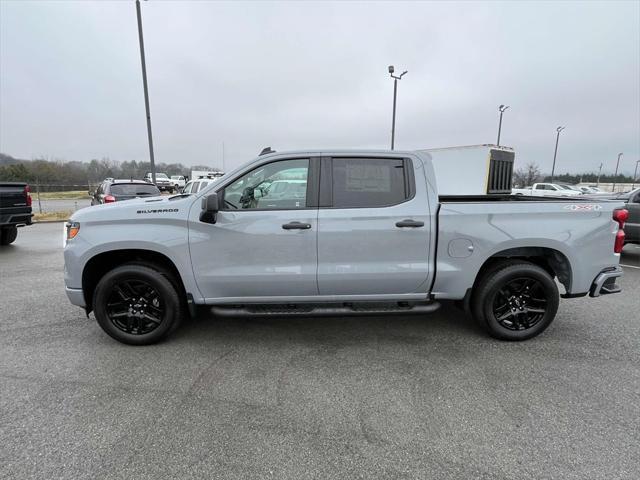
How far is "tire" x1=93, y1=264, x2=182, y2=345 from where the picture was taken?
3588mm

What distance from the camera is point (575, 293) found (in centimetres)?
379

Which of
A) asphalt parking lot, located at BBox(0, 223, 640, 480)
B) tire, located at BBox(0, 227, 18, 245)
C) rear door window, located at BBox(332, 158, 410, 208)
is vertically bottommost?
asphalt parking lot, located at BBox(0, 223, 640, 480)

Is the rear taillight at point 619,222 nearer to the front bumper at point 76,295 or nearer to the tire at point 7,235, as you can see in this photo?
the front bumper at point 76,295

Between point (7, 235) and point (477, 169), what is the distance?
48.0 feet

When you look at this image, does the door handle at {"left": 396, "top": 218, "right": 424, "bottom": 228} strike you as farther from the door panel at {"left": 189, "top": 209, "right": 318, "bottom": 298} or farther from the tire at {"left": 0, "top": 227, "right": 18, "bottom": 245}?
the tire at {"left": 0, "top": 227, "right": 18, "bottom": 245}

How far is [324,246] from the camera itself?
11.5 feet

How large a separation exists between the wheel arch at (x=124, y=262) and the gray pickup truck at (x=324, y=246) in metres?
0.01

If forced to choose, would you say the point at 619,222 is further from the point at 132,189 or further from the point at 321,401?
the point at 132,189

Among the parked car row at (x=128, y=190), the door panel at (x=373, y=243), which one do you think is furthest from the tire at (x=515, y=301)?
the parked car row at (x=128, y=190)

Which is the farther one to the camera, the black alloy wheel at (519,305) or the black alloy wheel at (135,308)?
the black alloy wheel at (519,305)

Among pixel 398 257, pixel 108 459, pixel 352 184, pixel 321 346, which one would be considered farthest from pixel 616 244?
pixel 108 459

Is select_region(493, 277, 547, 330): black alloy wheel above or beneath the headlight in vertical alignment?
beneath

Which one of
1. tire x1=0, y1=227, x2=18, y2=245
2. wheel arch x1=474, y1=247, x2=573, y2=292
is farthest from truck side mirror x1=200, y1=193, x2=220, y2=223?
tire x1=0, y1=227, x2=18, y2=245

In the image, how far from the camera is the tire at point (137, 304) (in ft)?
11.8
